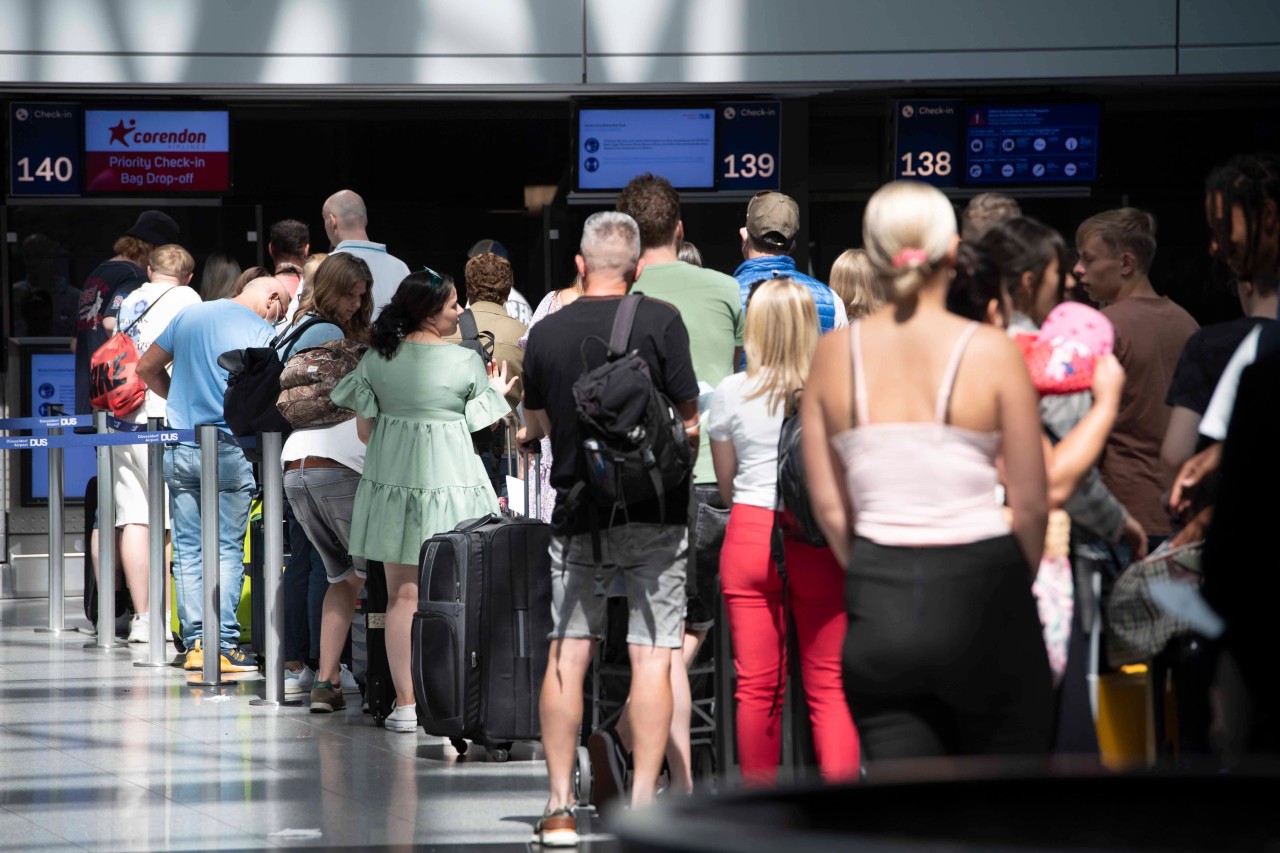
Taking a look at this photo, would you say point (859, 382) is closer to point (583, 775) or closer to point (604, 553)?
point (604, 553)

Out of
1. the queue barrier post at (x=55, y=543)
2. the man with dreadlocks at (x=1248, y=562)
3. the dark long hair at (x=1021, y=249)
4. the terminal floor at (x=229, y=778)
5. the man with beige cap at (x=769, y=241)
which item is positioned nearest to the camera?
the man with dreadlocks at (x=1248, y=562)

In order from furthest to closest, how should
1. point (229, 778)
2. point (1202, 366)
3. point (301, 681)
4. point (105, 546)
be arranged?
point (105, 546) → point (301, 681) → point (229, 778) → point (1202, 366)

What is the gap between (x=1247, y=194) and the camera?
3666 millimetres

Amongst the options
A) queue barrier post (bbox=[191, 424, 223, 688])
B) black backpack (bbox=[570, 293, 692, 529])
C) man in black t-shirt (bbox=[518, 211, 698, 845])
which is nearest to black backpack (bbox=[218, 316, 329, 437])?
queue barrier post (bbox=[191, 424, 223, 688])

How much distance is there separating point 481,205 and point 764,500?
10552 mm

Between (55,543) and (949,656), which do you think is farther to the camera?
(55,543)

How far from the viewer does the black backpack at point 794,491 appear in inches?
167

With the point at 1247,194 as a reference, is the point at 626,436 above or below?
below

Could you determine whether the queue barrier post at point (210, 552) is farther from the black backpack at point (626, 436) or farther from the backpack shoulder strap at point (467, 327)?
the black backpack at point (626, 436)

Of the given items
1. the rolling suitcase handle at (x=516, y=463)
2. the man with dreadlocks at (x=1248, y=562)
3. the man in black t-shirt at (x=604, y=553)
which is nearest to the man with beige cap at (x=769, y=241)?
the man in black t-shirt at (x=604, y=553)

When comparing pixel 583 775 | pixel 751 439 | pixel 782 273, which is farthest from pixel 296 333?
pixel 751 439

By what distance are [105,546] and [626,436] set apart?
519 centimetres

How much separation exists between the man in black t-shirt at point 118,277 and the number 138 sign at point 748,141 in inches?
157

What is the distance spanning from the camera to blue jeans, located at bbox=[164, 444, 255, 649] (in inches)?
327
